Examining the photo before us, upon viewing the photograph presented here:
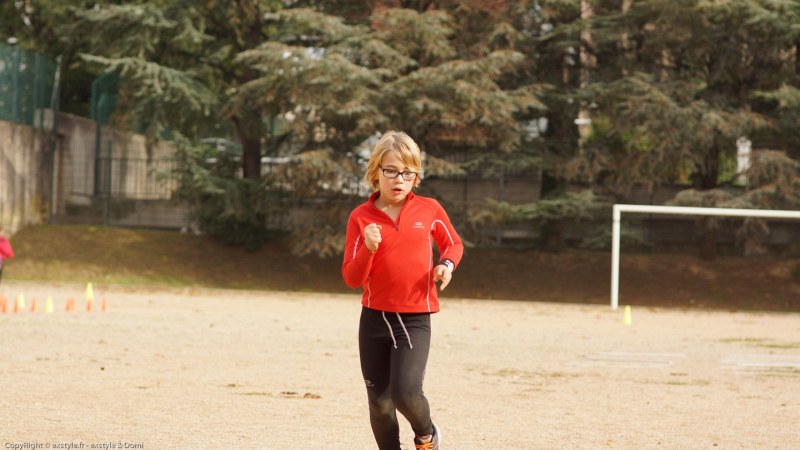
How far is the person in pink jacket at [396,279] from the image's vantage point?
6121 millimetres

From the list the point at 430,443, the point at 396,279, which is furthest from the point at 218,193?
the point at 396,279

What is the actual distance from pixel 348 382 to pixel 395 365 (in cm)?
526

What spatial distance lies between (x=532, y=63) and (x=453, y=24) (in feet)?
7.22

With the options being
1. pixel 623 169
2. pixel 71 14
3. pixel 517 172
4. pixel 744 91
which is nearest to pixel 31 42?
pixel 71 14

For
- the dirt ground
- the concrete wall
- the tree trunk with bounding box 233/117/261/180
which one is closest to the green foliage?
the tree trunk with bounding box 233/117/261/180

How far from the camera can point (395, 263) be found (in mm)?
6152

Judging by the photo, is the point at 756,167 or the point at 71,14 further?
the point at 71,14

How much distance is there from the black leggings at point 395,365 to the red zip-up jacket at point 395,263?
0.27ft

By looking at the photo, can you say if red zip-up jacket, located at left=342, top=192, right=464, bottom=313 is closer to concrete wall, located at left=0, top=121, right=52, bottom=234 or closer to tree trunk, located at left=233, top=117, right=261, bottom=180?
tree trunk, located at left=233, top=117, right=261, bottom=180

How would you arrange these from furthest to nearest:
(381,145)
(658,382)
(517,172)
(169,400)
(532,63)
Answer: (517,172) < (532,63) < (658,382) < (169,400) < (381,145)

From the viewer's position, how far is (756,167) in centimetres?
2861

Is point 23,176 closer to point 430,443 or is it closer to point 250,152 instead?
point 250,152

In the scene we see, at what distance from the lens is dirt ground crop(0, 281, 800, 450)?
8.16 meters

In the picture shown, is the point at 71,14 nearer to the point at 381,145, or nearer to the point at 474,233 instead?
the point at 474,233
